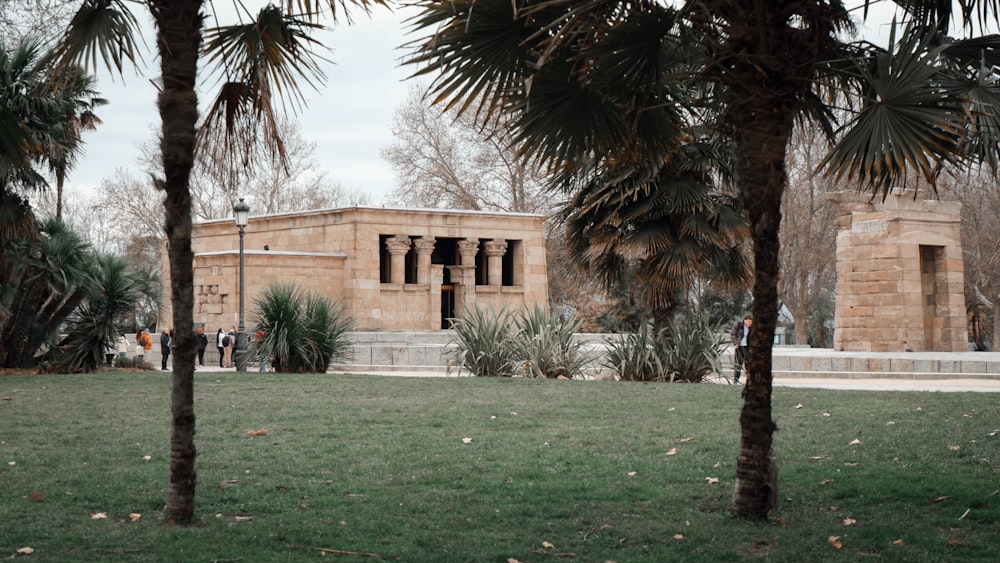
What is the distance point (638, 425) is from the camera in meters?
11.5

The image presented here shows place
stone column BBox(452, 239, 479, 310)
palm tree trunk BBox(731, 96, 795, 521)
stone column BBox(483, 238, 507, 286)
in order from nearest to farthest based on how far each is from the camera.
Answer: palm tree trunk BBox(731, 96, 795, 521), stone column BBox(452, 239, 479, 310), stone column BBox(483, 238, 507, 286)

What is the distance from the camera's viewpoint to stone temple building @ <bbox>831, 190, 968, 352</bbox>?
97.4 feet

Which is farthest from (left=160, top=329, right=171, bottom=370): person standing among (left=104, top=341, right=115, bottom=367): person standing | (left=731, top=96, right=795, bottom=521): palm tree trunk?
(left=731, top=96, right=795, bottom=521): palm tree trunk

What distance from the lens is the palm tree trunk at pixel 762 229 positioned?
6.43 m

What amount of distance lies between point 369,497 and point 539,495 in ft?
4.22

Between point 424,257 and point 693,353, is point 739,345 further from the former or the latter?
point 424,257

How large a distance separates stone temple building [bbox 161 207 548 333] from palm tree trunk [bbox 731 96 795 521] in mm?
30970

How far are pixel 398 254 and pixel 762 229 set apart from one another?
115ft

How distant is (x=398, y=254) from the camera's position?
41.0m

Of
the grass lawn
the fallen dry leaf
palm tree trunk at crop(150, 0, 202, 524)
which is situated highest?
palm tree trunk at crop(150, 0, 202, 524)

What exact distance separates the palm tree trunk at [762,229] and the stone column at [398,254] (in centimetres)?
3469

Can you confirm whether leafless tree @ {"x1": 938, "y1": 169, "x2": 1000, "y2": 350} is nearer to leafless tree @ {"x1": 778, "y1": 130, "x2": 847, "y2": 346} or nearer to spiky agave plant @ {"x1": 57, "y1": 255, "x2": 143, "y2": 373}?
leafless tree @ {"x1": 778, "y1": 130, "x2": 847, "y2": 346}

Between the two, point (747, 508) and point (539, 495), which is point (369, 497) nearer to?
point (539, 495)

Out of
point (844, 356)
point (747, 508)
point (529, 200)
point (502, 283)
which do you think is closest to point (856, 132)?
point (747, 508)
